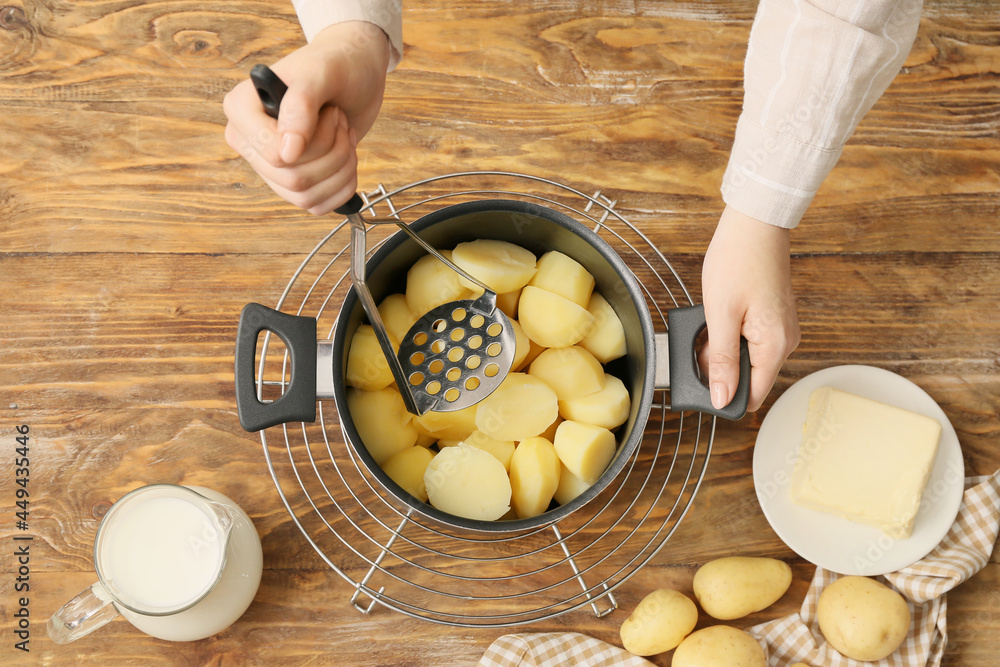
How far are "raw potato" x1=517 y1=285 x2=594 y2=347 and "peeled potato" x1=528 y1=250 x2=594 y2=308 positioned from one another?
1 centimetres

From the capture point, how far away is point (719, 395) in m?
0.76

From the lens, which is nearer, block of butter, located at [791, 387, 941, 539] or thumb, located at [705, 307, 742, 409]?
thumb, located at [705, 307, 742, 409]

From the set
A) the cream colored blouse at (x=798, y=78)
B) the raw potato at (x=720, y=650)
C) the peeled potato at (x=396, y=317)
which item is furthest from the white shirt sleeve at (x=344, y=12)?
the raw potato at (x=720, y=650)

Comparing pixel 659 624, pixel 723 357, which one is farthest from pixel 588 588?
pixel 723 357

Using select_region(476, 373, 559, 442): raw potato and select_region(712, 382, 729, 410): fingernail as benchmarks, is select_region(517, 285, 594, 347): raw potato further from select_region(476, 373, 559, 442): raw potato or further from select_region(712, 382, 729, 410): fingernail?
select_region(712, 382, 729, 410): fingernail

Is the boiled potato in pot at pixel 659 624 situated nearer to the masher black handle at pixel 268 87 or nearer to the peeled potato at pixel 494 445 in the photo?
the peeled potato at pixel 494 445

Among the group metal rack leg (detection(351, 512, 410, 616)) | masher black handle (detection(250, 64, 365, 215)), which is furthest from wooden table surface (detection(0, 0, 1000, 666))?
masher black handle (detection(250, 64, 365, 215))

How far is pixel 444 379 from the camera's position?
2.79ft

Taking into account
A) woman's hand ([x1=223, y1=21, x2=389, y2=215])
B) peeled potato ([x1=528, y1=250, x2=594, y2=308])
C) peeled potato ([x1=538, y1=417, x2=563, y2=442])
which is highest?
woman's hand ([x1=223, y1=21, x2=389, y2=215])

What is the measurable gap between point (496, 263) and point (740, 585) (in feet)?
1.86

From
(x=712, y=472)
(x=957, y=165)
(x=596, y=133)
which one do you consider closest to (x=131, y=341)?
(x=596, y=133)

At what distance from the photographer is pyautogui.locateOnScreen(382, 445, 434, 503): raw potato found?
85 centimetres

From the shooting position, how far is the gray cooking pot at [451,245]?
0.74 meters

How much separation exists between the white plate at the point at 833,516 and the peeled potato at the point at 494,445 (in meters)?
0.37
